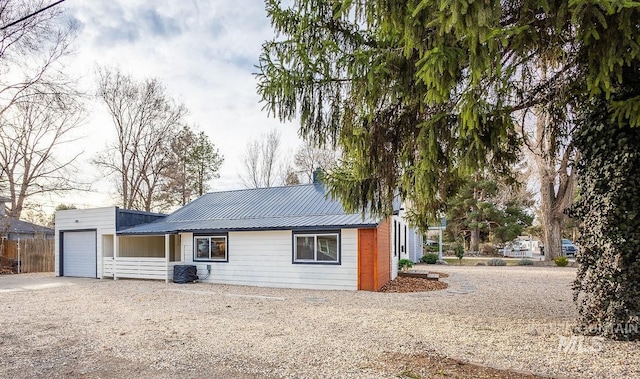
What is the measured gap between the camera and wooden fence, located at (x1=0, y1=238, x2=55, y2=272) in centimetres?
1905

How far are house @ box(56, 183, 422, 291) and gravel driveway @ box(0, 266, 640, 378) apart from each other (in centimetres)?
127

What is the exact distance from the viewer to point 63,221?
16859 mm

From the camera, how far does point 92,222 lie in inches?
635

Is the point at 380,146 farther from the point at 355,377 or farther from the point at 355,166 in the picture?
the point at 355,377

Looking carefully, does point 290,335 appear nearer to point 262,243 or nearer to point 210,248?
point 262,243

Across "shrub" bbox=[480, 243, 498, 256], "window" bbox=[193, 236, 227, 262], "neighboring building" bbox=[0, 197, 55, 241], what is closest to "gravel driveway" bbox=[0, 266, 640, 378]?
"window" bbox=[193, 236, 227, 262]

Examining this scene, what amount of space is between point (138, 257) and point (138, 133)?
10910 millimetres

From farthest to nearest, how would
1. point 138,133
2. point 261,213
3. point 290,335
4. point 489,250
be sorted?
point 489,250 → point 138,133 → point 261,213 → point 290,335

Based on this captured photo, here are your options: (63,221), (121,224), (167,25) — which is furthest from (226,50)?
(63,221)

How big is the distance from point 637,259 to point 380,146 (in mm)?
3812

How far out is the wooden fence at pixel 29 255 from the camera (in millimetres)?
19047

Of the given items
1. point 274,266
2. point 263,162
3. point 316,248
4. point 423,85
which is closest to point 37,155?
point 274,266

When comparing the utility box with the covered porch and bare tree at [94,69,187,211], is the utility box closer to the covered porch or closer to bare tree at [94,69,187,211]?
the covered porch

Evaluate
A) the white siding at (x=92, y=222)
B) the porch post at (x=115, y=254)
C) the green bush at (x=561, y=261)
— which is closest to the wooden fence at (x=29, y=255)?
the white siding at (x=92, y=222)
